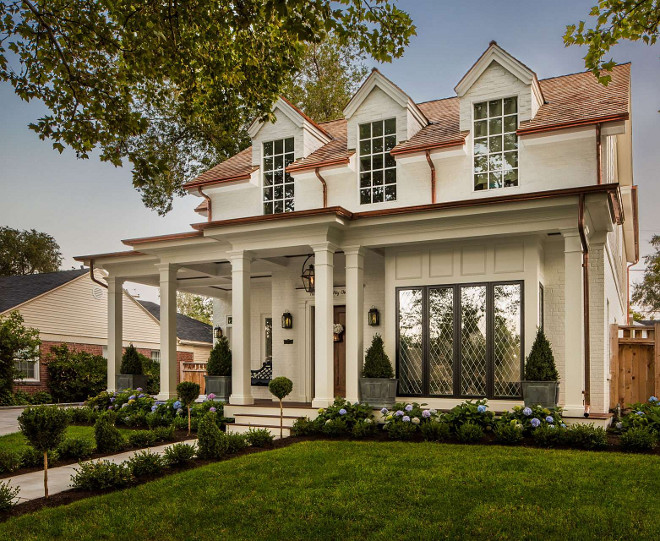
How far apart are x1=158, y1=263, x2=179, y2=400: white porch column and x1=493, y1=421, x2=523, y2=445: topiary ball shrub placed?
7646 millimetres

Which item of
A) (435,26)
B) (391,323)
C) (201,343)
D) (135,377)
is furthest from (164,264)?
(201,343)

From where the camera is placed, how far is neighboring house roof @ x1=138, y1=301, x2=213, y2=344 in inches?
1213

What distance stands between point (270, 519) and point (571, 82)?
37.7 feet

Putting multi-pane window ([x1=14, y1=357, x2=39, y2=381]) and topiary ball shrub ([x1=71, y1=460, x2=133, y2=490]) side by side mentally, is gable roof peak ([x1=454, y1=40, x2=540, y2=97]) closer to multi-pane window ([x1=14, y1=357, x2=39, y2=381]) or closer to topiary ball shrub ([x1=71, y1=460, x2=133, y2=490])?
topiary ball shrub ([x1=71, y1=460, x2=133, y2=490])

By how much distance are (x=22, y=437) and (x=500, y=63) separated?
11.2 metres

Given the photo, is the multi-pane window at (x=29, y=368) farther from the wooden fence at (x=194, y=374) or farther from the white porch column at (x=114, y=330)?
the white porch column at (x=114, y=330)

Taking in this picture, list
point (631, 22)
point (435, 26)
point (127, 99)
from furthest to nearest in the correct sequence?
point (435, 26) < point (127, 99) < point (631, 22)

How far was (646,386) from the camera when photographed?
39.8ft

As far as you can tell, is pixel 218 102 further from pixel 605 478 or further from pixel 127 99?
pixel 605 478

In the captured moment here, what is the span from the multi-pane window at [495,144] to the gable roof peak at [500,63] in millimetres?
445

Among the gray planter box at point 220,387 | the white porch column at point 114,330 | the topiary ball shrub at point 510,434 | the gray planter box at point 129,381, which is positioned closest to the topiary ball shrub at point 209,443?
the topiary ball shrub at point 510,434

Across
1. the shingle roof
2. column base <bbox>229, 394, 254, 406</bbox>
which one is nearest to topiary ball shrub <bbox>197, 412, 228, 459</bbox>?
column base <bbox>229, 394, 254, 406</bbox>

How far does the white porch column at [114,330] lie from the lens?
1544 centimetres

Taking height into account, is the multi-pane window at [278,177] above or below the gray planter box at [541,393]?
above
